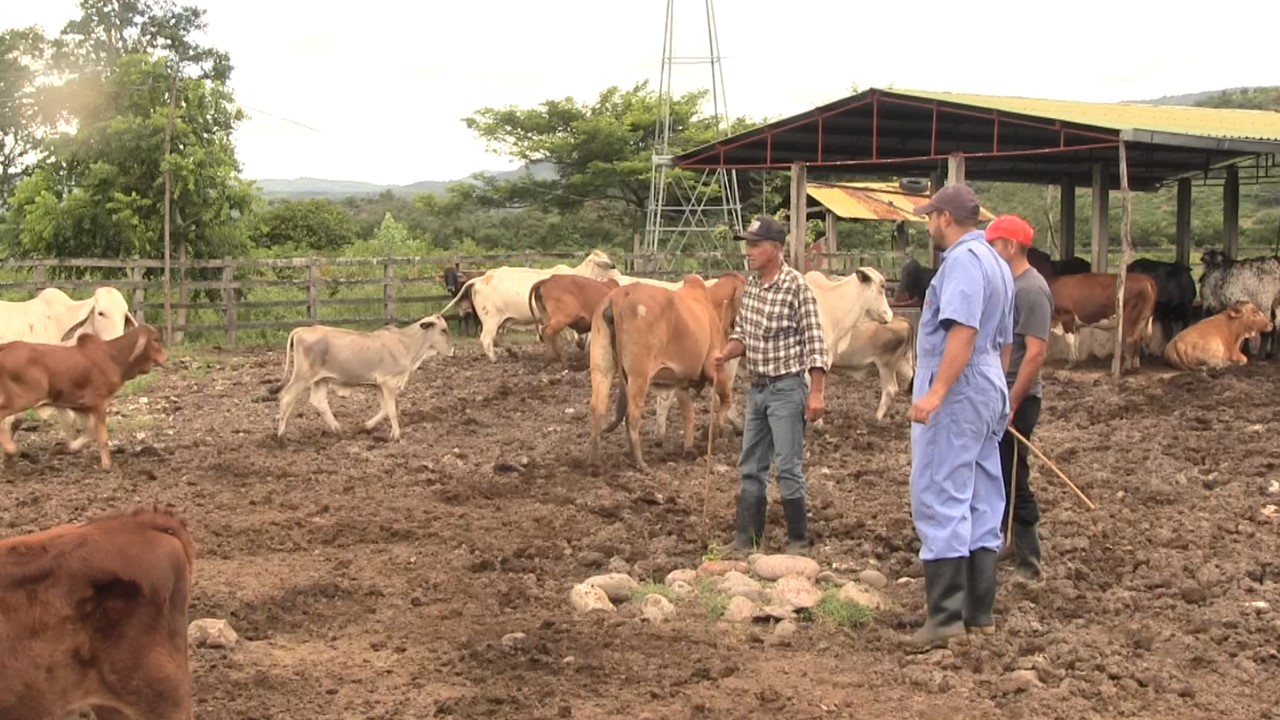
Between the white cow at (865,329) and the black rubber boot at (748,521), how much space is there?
17.8 ft

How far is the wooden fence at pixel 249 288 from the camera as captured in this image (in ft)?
67.7

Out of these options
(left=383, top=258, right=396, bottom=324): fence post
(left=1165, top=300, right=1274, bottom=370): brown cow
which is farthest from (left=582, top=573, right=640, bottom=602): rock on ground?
(left=383, top=258, right=396, bottom=324): fence post

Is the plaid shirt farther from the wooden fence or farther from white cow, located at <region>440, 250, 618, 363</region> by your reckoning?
the wooden fence

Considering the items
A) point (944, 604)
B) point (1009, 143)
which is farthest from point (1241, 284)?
point (944, 604)

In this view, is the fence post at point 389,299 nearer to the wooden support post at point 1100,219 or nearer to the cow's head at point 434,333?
the cow's head at point 434,333

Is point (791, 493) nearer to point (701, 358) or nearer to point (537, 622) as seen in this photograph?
point (537, 622)

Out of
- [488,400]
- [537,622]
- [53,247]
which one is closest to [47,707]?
[537,622]

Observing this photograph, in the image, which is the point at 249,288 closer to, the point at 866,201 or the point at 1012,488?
the point at 1012,488

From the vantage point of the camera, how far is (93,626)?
400 cm

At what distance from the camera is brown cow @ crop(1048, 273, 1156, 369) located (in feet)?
56.3

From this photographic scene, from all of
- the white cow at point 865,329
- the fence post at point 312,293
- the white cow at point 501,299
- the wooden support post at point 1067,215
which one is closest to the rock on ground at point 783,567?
the white cow at point 865,329

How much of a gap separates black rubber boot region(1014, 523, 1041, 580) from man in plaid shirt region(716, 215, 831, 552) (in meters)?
1.24

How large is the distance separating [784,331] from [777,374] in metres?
0.25

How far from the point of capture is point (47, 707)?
3945mm
